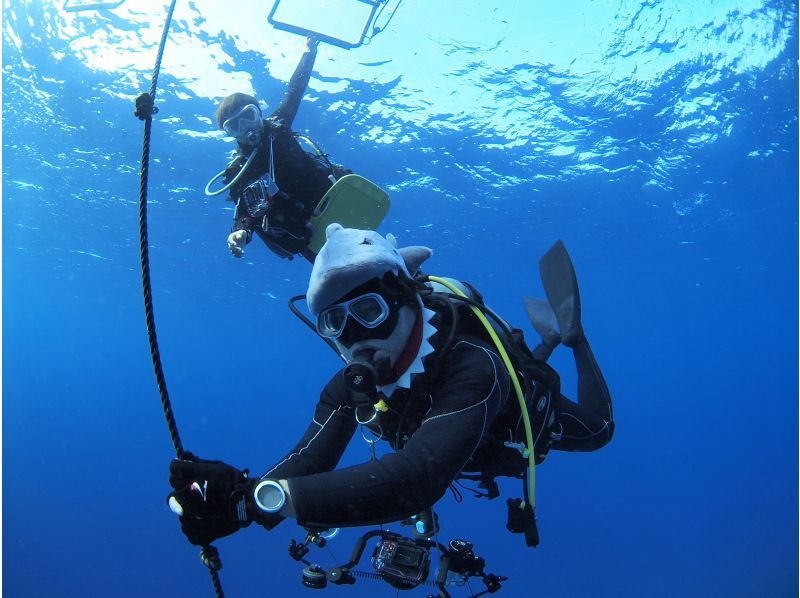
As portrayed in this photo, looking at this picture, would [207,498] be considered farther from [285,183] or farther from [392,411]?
[285,183]

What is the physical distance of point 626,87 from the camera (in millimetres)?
13883

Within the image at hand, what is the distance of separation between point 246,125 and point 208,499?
6072 millimetres

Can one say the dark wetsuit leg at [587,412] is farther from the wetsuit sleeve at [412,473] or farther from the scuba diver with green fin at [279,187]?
the scuba diver with green fin at [279,187]

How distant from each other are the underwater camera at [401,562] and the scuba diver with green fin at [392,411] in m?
0.73

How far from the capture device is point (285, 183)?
23.6 ft

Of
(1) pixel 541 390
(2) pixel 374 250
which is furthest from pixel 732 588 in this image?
(2) pixel 374 250

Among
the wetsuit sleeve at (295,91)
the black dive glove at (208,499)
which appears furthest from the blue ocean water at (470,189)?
the black dive glove at (208,499)

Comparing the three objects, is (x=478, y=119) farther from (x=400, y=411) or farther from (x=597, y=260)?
(x=597, y=260)

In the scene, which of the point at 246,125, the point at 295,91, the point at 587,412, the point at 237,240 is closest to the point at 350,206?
the point at 237,240

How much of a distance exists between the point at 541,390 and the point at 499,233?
19.2 meters

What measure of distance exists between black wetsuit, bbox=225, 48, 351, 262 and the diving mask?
0.37ft

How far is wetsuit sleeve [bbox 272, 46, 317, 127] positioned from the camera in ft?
25.2

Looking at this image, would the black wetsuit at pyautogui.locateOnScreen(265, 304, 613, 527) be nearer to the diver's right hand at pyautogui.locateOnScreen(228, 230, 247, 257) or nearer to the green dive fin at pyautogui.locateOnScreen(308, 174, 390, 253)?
the diver's right hand at pyautogui.locateOnScreen(228, 230, 247, 257)

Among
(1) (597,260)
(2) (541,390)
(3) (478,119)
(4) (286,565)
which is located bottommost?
(2) (541,390)
